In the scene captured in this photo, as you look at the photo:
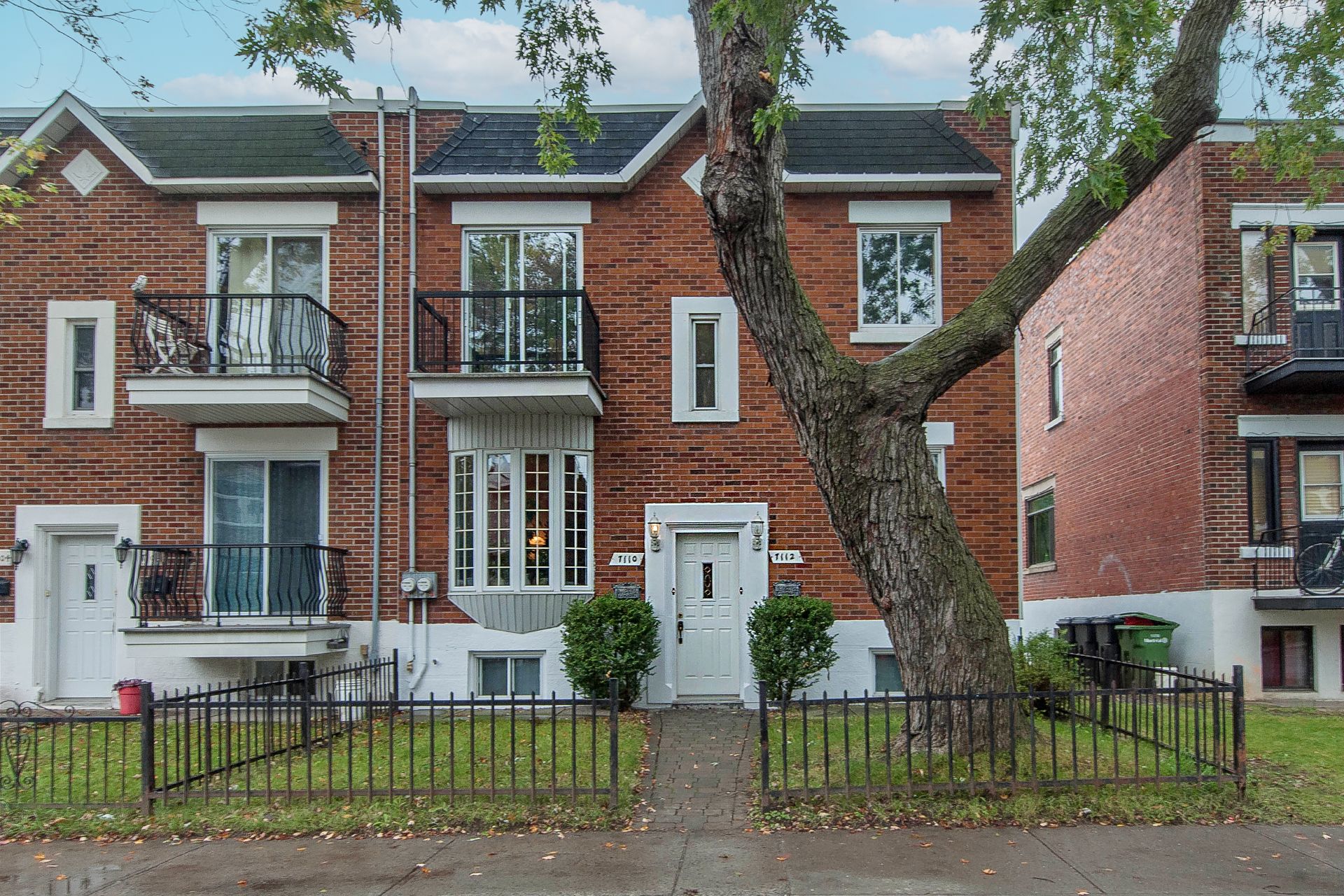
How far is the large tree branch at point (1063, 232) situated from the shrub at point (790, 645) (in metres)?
4.36

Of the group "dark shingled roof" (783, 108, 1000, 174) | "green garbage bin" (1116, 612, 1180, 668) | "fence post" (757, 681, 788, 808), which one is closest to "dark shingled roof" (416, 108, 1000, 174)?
"dark shingled roof" (783, 108, 1000, 174)

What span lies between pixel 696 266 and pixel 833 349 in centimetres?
529

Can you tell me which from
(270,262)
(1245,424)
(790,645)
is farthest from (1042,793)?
(270,262)

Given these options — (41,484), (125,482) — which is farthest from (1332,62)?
(41,484)

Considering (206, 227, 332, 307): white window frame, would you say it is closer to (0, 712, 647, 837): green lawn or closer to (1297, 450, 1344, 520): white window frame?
(0, 712, 647, 837): green lawn

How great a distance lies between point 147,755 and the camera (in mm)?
8172

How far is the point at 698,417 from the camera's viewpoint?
13461 mm

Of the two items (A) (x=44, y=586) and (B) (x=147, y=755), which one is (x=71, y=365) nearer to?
(A) (x=44, y=586)

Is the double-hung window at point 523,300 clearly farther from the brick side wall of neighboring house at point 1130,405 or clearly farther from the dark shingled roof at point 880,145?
the brick side wall of neighboring house at point 1130,405

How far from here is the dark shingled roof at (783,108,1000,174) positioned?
13.4 metres

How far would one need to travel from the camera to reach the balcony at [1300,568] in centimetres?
1337

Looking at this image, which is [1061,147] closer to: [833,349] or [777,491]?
[833,349]

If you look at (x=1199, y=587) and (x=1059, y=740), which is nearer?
(x=1059, y=740)

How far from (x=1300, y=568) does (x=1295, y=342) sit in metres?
2.91
